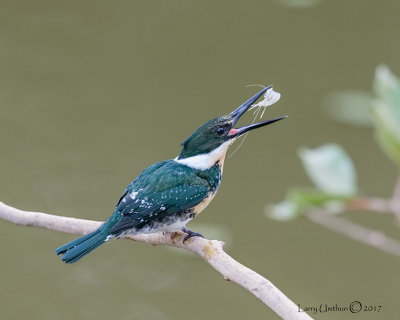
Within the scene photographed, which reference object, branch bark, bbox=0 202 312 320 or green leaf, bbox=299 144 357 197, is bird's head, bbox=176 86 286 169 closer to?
branch bark, bbox=0 202 312 320

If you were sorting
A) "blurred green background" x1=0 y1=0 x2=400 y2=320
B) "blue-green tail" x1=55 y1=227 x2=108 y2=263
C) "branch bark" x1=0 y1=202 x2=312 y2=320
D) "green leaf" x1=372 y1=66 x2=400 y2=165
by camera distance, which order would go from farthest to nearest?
1. "blurred green background" x1=0 y1=0 x2=400 y2=320
2. "blue-green tail" x1=55 y1=227 x2=108 y2=263
3. "branch bark" x1=0 y1=202 x2=312 y2=320
4. "green leaf" x1=372 y1=66 x2=400 y2=165

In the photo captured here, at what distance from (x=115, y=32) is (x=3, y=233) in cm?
219

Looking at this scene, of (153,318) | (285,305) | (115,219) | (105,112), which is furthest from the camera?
(105,112)

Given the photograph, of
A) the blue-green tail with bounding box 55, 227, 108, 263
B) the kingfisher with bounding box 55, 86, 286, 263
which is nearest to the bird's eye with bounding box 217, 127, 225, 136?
the kingfisher with bounding box 55, 86, 286, 263

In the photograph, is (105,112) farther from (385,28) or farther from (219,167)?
(219,167)

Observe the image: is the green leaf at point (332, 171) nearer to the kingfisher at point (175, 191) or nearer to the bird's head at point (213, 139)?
the kingfisher at point (175, 191)

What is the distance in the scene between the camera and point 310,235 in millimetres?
4230

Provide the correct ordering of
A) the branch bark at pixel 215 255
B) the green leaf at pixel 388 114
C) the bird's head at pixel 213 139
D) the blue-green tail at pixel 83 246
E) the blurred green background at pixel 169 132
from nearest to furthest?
the green leaf at pixel 388 114 → the branch bark at pixel 215 255 → the blue-green tail at pixel 83 246 → the bird's head at pixel 213 139 → the blurred green background at pixel 169 132

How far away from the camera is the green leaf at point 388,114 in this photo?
0.75m

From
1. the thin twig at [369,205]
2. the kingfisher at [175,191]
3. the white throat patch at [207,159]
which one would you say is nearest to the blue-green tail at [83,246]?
the kingfisher at [175,191]

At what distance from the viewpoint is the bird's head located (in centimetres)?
232

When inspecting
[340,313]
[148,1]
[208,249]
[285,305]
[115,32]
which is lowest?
[285,305]

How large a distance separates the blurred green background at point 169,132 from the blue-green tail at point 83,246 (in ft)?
4.65

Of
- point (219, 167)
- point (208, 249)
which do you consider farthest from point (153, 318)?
point (208, 249)
